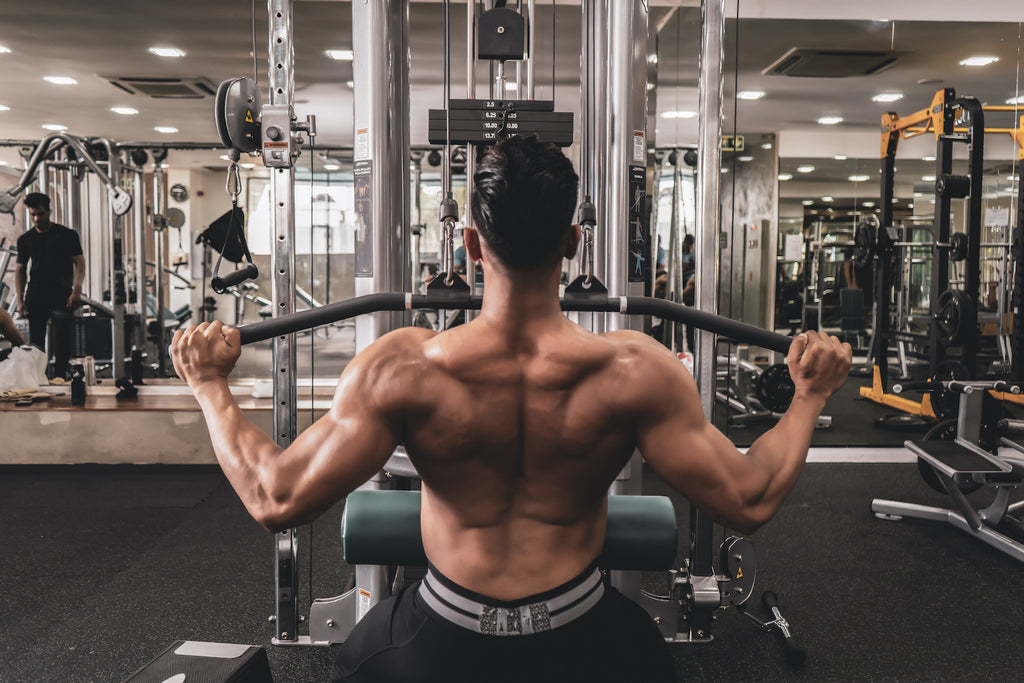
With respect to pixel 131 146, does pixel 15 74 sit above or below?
above

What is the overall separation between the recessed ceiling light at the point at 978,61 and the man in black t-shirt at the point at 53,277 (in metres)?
6.99

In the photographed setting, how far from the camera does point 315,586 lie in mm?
2707

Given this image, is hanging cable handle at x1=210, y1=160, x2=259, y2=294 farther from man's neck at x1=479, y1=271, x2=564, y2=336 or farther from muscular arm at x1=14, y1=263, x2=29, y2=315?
muscular arm at x1=14, y1=263, x2=29, y2=315

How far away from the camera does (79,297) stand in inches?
198

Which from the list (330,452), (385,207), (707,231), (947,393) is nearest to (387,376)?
(330,452)

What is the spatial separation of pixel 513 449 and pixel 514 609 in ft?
0.73

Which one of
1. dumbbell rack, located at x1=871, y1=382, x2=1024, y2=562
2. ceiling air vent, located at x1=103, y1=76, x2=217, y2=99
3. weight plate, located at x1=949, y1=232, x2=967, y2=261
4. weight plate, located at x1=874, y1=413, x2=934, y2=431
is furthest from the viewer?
ceiling air vent, located at x1=103, y1=76, x2=217, y2=99

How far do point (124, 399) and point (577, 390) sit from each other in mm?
4152

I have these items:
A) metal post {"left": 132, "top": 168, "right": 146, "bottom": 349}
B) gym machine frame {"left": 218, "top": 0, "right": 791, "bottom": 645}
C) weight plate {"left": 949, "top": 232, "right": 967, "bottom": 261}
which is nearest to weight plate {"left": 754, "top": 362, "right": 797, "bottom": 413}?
weight plate {"left": 949, "top": 232, "right": 967, "bottom": 261}

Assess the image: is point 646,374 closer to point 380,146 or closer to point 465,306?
point 465,306

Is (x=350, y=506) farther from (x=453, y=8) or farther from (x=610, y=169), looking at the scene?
(x=453, y=8)

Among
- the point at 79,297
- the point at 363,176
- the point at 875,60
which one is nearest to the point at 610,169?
the point at 363,176

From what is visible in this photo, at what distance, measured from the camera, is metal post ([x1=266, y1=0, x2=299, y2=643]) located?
78.1 inches

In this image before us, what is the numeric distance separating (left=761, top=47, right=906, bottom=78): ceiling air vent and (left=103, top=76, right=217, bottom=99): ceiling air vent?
16.3 feet
